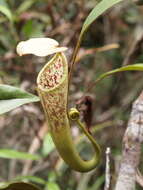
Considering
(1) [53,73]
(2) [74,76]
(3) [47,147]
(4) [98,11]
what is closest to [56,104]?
(1) [53,73]

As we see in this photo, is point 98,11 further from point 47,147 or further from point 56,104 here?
point 47,147

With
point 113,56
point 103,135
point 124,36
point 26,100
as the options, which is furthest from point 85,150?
point 26,100

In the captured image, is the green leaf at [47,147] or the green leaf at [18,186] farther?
the green leaf at [47,147]

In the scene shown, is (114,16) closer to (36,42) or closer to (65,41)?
(65,41)

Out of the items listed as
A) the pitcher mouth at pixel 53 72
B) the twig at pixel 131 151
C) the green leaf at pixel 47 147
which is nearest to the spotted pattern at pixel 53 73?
the pitcher mouth at pixel 53 72

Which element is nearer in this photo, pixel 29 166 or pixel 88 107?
pixel 88 107

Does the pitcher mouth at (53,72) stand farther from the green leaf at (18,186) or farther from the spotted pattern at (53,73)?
the green leaf at (18,186)
